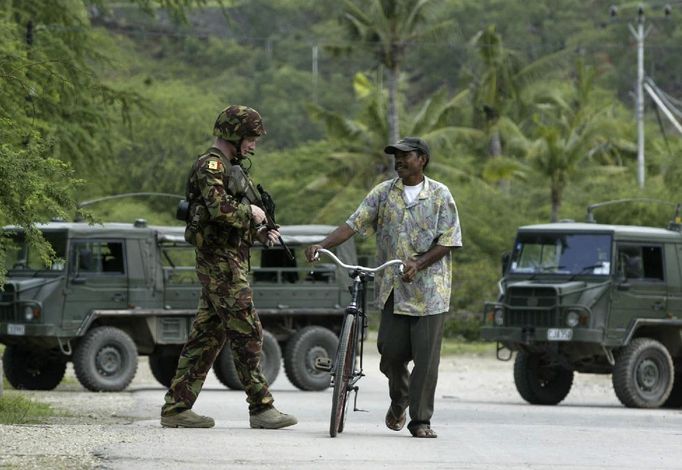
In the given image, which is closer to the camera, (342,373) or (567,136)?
(342,373)

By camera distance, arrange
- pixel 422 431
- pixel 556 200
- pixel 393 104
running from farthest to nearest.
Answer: pixel 393 104 → pixel 556 200 → pixel 422 431

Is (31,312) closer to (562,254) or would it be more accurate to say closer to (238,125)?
(562,254)

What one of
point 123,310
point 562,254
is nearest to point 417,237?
point 562,254

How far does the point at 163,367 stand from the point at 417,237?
524 inches

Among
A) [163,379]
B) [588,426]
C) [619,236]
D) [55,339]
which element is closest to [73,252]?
[55,339]

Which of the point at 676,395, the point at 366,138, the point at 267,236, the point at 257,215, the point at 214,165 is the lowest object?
the point at 676,395

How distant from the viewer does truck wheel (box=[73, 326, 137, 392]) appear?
72.3 feet

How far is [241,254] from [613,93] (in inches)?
3074

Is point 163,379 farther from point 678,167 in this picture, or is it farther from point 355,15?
point 355,15

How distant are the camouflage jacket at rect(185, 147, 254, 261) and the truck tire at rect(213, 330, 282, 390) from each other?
11.4 metres

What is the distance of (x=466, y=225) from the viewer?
162 feet

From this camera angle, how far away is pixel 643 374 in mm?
20141

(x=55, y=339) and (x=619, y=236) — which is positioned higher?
(x=619, y=236)

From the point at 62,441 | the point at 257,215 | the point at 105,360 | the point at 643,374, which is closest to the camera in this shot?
the point at 62,441
